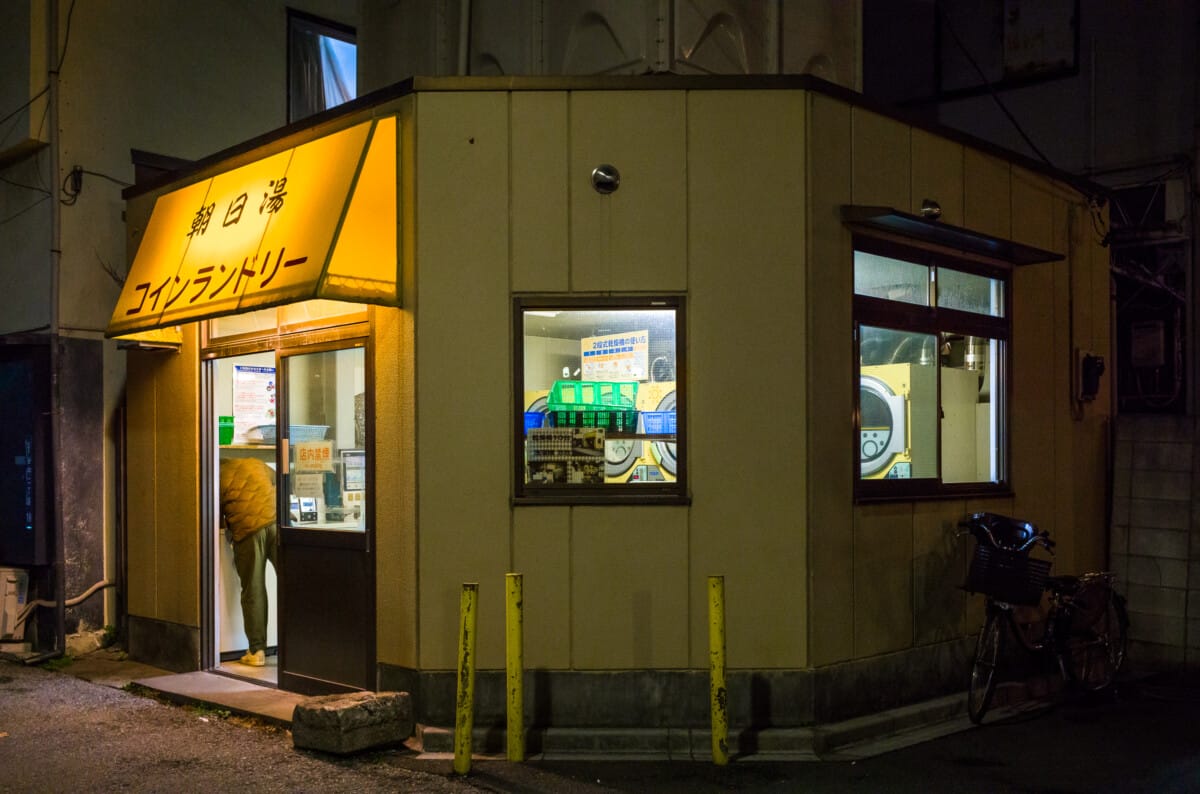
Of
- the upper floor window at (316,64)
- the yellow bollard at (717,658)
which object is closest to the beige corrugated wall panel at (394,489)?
the yellow bollard at (717,658)

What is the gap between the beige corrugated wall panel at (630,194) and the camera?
7.59 meters

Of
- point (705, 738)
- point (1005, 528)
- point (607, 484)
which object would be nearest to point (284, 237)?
point (607, 484)

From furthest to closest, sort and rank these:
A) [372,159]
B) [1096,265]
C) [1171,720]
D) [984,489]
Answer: [1096,265], [984,489], [1171,720], [372,159]

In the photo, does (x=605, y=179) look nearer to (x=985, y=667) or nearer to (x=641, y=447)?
(x=641, y=447)

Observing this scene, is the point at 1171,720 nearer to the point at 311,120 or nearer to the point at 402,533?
the point at 402,533

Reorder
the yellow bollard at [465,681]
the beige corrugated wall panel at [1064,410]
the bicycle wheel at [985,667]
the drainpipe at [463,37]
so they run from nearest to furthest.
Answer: the yellow bollard at [465,681], the bicycle wheel at [985,667], the drainpipe at [463,37], the beige corrugated wall panel at [1064,410]

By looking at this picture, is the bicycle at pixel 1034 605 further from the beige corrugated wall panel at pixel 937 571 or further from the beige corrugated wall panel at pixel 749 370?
the beige corrugated wall panel at pixel 749 370

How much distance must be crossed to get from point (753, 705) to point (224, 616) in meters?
5.43

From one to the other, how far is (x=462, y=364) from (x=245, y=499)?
347 centimetres

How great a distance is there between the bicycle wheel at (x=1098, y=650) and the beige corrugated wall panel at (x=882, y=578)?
5.77ft

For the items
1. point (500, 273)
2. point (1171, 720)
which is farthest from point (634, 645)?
point (1171, 720)

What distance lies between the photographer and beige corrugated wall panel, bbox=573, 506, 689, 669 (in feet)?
24.4

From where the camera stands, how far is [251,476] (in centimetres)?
1003

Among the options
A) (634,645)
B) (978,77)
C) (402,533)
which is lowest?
(634,645)
